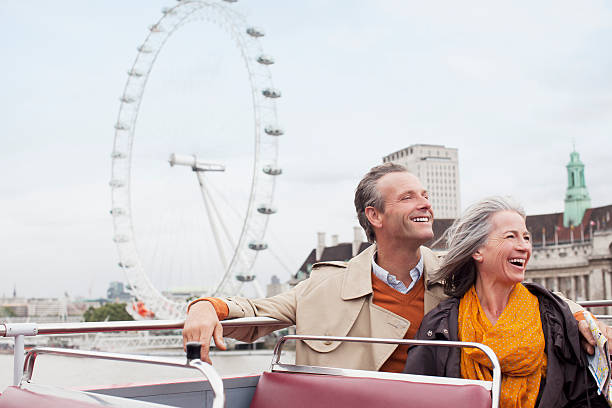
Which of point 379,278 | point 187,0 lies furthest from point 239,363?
point 379,278

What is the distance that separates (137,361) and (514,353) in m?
1.11

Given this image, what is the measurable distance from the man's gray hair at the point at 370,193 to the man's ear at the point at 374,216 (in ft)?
0.05

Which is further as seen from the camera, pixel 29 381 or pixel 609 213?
pixel 609 213

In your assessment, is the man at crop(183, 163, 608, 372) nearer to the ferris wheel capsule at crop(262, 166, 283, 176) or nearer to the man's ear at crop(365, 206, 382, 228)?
the man's ear at crop(365, 206, 382, 228)

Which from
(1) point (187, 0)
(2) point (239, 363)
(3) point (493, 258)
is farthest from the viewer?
(2) point (239, 363)

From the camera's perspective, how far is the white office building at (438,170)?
94.4m

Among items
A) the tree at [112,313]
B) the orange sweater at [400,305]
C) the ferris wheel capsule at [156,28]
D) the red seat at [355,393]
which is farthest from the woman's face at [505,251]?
the tree at [112,313]

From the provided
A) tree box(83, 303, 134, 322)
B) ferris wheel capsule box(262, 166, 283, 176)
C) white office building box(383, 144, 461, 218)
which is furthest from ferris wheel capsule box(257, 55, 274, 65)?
white office building box(383, 144, 461, 218)

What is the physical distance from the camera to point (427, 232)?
2.66 m

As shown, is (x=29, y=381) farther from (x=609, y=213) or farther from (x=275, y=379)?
(x=609, y=213)

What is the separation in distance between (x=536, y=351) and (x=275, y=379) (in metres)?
0.81

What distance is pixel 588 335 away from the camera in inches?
86.4

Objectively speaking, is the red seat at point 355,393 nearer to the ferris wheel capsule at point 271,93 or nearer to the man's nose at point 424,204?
the man's nose at point 424,204

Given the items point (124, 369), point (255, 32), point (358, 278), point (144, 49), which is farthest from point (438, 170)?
point (358, 278)
